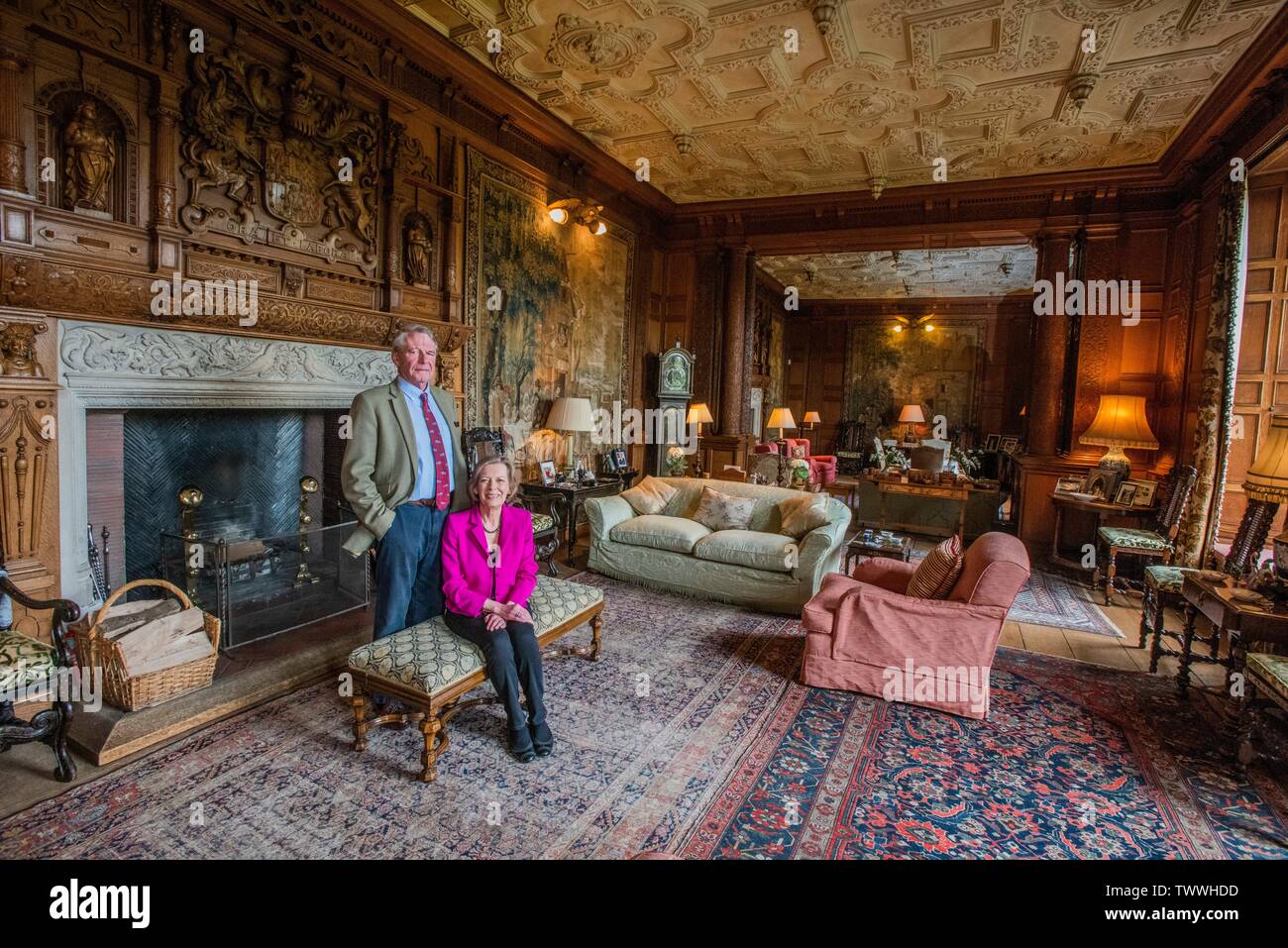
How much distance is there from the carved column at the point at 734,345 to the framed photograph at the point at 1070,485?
3.68 m

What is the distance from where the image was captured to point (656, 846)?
2.24 meters

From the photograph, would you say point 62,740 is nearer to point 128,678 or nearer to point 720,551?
point 128,678

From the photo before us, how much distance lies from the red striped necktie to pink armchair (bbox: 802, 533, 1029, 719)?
2.01 m

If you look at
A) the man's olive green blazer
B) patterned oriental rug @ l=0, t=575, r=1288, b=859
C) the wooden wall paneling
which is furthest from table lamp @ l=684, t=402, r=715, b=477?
the man's olive green blazer

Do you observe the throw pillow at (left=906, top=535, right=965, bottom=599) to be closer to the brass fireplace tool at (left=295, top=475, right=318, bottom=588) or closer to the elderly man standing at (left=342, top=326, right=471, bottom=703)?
the elderly man standing at (left=342, top=326, right=471, bottom=703)

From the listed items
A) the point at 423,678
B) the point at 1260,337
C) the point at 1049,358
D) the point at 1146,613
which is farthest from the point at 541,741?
the point at 1049,358

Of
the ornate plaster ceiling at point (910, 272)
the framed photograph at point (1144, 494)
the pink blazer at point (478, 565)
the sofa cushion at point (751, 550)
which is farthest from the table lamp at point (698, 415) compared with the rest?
the pink blazer at point (478, 565)

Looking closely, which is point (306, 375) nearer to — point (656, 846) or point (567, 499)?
point (567, 499)

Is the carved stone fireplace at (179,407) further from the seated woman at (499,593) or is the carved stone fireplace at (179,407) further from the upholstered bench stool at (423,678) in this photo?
the seated woman at (499,593)

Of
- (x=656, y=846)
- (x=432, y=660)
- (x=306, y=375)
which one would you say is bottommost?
(x=656, y=846)

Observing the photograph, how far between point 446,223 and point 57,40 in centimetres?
247

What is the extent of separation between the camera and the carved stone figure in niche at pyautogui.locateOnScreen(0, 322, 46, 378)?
287 cm

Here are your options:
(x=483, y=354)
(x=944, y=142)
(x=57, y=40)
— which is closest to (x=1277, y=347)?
(x=944, y=142)

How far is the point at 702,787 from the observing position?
261 centimetres
